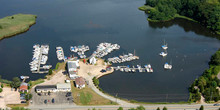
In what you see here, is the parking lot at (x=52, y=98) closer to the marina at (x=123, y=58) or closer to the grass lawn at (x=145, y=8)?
Result: the marina at (x=123, y=58)

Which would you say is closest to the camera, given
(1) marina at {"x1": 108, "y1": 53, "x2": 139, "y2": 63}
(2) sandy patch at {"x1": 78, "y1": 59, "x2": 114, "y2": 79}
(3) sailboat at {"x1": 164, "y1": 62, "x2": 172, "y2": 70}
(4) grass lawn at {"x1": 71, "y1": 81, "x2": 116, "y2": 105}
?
(4) grass lawn at {"x1": 71, "y1": 81, "x2": 116, "y2": 105}

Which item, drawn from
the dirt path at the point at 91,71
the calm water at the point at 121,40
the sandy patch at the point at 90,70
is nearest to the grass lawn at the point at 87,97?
the dirt path at the point at 91,71

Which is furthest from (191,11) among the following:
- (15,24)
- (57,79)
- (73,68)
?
(15,24)

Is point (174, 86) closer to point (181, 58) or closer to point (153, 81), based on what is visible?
point (153, 81)

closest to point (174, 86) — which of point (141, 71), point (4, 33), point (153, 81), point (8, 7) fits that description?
point (153, 81)

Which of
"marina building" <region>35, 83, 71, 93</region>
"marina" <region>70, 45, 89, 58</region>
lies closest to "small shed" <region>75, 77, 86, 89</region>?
"marina building" <region>35, 83, 71, 93</region>

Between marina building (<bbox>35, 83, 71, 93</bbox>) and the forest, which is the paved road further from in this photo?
the forest
